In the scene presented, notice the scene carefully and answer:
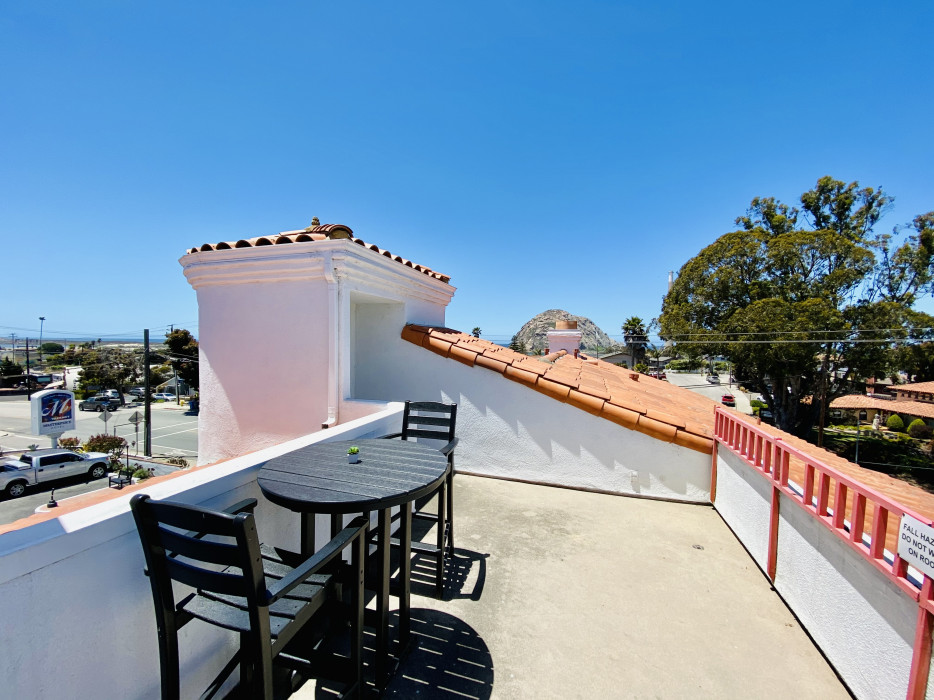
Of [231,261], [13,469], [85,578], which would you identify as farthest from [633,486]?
[13,469]

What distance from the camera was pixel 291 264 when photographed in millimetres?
4711

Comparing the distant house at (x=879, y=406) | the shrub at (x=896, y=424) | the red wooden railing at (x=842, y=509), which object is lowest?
the shrub at (x=896, y=424)

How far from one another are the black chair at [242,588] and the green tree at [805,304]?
2284cm

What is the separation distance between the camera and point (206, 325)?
17.3ft

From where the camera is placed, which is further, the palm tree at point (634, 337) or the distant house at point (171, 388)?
the distant house at point (171, 388)

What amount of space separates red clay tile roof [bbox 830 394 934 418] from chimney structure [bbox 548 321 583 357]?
17.4 meters

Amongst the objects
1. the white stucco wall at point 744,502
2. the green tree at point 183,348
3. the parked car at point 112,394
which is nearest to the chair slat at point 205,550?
the white stucco wall at point 744,502

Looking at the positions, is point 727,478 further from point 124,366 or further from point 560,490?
point 124,366

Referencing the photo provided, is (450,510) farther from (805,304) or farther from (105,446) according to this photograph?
(105,446)

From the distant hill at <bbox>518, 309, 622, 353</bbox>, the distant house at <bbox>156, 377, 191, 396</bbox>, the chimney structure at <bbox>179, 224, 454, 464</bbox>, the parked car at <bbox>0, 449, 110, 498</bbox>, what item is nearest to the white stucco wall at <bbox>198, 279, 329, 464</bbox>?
the chimney structure at <bbox>179, 224, 454, 464</bbox>

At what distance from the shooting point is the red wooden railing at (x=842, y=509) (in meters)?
1.75

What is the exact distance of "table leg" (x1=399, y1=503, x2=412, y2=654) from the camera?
2.21 meters

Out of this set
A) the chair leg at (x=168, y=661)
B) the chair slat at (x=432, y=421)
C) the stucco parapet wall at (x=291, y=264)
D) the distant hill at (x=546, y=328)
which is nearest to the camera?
the chair leg at (x=168, y=661)

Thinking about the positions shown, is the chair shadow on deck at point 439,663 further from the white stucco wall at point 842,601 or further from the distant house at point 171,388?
the distant house at point 171,388
